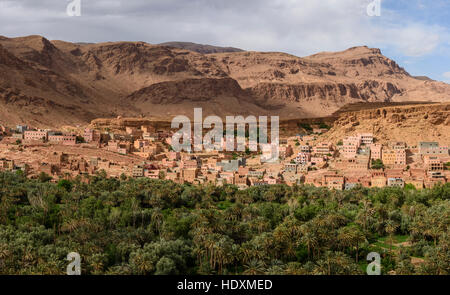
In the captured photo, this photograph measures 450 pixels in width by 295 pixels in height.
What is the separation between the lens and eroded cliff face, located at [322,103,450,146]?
2041 inches

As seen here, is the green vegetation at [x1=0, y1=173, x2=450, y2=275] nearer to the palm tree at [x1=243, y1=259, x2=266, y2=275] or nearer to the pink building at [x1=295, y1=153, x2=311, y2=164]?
the palm tree at [x1=243, y1=259, x2=266, y2=275]

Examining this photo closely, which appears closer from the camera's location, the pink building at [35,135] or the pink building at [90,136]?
the pink building at [35,135]

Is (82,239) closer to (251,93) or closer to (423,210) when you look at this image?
(423,210)

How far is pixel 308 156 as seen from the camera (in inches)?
1929

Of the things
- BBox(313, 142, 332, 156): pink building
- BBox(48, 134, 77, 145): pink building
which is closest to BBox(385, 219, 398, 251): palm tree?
BBox(313, 142, 332, 156): pink building

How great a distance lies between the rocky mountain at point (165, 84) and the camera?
81562 millimetres

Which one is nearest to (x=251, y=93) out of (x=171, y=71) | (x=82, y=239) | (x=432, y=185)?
(x=171, y=71)

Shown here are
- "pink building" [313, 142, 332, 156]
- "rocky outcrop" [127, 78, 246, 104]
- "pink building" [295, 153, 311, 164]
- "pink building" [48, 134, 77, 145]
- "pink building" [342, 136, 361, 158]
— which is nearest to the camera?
"pink building" [295, 153, 311, 164]

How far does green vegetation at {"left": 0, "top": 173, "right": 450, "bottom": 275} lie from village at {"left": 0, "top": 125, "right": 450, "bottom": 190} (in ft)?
16.5

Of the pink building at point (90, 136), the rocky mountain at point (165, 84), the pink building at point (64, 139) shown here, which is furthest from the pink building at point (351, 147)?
the rocky mountain at point (165, 84)

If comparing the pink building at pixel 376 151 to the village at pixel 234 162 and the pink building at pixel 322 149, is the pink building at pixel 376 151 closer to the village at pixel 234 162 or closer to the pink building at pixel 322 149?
the village at pixel 234 162

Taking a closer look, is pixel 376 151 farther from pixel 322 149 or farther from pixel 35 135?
pixel 35 135

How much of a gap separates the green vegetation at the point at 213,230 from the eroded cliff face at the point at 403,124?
17051 mm

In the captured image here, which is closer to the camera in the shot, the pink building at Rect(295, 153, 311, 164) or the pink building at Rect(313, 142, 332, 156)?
the pink building at Rect(295, 153, 311, 164)
